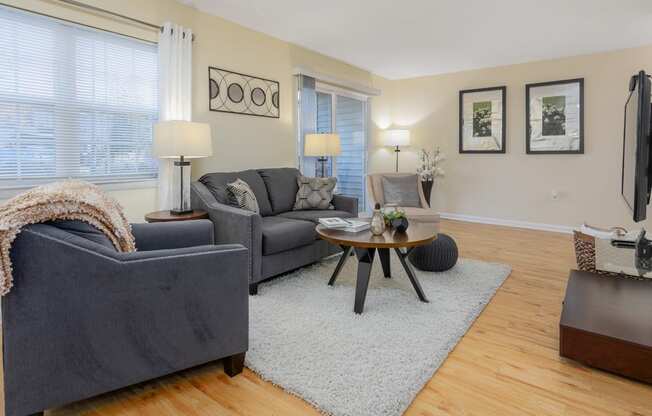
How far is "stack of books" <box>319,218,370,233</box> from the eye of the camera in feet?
9.04

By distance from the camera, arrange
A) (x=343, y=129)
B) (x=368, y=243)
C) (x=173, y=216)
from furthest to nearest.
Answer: (x=343, y=129), (x=173, y=216), (x=368, y=243)

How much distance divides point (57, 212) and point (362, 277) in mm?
1674

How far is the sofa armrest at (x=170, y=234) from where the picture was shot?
6.88 ft

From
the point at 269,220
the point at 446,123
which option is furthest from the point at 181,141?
the point at 446,123

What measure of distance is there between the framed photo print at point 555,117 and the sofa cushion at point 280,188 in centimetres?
351

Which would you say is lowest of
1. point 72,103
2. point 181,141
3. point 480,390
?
point 480,390

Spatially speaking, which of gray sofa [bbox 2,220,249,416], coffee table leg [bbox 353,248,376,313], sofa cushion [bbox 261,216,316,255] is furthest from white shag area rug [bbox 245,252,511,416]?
gray sofa [bbox 2,220,249,416]

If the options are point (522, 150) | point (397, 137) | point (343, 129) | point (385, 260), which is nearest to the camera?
point (385, 260)

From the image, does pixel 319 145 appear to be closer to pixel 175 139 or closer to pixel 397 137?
pixel 175 139

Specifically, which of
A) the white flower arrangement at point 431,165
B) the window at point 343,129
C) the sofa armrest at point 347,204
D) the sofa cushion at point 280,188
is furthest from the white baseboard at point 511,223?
the sofa cushion at point 280,188

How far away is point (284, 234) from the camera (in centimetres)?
296

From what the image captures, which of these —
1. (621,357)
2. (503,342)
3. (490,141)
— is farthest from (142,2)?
(490,141)

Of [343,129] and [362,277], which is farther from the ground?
[343,129]

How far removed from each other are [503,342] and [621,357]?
54 cm
